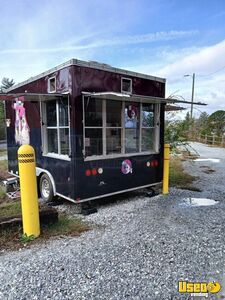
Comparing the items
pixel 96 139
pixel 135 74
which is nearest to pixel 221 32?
pixel 135 74

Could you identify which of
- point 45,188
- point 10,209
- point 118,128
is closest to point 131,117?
point 118,128

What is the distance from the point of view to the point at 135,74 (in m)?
4.44

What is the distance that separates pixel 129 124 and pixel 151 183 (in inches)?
61.2

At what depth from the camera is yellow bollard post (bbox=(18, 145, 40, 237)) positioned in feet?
9.36

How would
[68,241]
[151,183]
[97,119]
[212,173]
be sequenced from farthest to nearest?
1. [212,173]
2. [151,183]
3. [97,119]
4. [68,241]

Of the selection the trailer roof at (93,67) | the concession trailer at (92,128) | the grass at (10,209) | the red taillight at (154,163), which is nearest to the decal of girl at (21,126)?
the concession trailer at (92,128)

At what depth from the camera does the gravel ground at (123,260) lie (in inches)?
77.5

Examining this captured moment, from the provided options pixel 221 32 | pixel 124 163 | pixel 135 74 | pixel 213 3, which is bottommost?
pixel 124 163

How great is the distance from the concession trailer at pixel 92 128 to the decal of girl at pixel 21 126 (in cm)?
2

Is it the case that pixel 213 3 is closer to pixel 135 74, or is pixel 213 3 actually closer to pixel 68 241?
Result: pixel 135 74

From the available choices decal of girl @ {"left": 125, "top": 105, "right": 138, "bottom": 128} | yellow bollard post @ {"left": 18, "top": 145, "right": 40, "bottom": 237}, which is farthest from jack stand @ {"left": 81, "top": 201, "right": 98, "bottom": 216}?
decal of girl @ {"left": 125, "top": 105, "right": 138, "bottom": 128}

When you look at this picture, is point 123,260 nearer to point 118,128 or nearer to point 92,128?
point 92,128

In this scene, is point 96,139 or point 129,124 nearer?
point 96,139

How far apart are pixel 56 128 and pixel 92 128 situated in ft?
2.58
